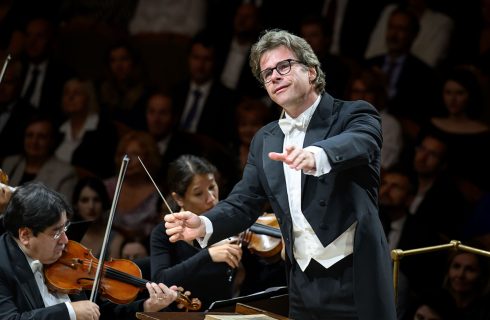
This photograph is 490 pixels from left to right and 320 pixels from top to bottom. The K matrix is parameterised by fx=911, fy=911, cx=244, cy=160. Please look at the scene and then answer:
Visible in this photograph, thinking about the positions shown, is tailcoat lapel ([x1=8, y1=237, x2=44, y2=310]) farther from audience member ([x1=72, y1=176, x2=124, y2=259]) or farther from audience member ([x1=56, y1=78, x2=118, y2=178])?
audience member ([x1=56, y1=78, x2=118, y2=178])

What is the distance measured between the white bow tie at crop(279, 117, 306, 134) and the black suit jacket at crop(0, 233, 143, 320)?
962 millimetres

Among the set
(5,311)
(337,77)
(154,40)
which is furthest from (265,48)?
(154,40)

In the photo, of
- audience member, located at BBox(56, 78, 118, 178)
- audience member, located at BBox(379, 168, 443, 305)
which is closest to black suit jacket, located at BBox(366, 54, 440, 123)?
audience member, located at BBox(379, 168, 443, 305)

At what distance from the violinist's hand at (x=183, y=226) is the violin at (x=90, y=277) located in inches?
30.0

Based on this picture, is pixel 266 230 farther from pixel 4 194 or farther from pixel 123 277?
pixel 4 194

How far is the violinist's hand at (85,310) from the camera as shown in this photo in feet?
9.88

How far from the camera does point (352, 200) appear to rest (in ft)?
8.40

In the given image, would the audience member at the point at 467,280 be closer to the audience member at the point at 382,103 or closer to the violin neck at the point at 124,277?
the audience member at the point at 382,103

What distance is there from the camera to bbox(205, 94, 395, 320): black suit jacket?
2531 millimetres

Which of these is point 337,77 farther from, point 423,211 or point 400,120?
point 423,211

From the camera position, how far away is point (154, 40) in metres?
6.78

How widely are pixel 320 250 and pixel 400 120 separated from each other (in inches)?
122

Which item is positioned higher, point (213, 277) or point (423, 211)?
point (423, 211)

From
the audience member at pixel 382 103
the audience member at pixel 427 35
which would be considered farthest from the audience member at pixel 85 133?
the audience member at pixel 427 35
